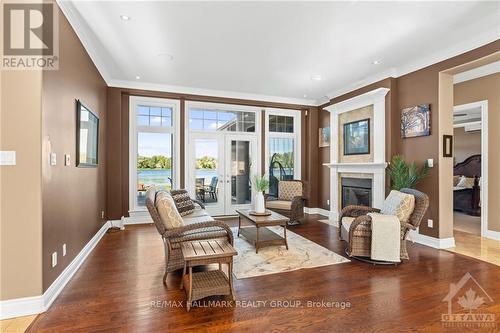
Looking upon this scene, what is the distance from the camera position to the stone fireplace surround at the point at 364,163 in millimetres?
4941

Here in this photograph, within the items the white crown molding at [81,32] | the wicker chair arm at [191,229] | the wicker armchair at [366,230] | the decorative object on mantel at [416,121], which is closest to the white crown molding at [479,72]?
the decorative object on mantel at [416,121]

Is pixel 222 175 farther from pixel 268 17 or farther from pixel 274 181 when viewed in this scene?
pixel 268 17

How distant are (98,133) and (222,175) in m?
2.81

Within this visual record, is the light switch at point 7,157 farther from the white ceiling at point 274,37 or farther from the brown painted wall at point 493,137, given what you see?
the brown painted wall at point 493,137

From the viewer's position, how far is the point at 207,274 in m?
2.66

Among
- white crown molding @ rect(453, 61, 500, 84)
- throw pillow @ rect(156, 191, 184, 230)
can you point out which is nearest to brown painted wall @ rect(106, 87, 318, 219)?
throw pillow @ rect(156, 191, 184, 230)

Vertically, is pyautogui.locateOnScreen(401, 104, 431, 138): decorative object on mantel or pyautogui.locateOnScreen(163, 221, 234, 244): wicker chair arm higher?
pyautogui.locateOnScreen(401, 104, 431, 138): decorative object on mantel

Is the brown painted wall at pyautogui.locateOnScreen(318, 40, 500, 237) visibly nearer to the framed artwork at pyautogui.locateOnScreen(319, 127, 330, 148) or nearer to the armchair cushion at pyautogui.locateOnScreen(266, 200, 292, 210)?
the framed artwork at pyautogui.locateOnScreen(319, 127, 330, 148)

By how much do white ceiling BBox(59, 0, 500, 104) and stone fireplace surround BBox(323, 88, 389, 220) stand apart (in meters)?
0.45

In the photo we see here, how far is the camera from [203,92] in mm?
6020

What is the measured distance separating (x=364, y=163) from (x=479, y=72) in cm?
241

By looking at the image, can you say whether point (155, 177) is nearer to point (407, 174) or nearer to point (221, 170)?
point (221, 170)

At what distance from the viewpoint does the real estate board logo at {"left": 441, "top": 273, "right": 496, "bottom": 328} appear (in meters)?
2.16

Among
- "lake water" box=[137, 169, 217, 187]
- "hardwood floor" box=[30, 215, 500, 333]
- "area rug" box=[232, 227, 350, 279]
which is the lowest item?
"hardwood floor" box=[30, 215, 500, 333]
